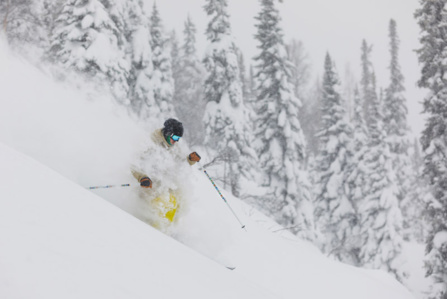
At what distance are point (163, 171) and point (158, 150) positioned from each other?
1.16 feet

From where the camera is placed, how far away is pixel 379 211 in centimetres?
2164

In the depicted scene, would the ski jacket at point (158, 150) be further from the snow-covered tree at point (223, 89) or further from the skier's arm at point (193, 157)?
the snow-covered tree at point (223, 89)

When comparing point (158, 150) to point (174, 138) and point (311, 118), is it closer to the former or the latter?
point (174, 138)

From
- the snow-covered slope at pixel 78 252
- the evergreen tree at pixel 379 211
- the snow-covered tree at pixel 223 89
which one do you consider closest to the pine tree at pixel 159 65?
the snow-covered tree at pixel 223 89

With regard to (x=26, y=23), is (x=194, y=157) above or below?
below

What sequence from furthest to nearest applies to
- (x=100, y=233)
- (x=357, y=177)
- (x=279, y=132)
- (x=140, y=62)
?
1. (x=140, y=62)
2. (x=357, y=177)
3. (x=279, y=132)
4. (x=100, y=233)

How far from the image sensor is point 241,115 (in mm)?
21078

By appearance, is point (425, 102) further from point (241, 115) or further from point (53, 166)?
point (53, 166)

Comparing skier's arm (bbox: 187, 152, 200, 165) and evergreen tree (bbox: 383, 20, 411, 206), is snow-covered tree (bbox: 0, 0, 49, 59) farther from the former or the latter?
evergreen tree (bbox: 383, 20, 411, 206)

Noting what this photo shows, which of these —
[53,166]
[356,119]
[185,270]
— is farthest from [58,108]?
[356,119]

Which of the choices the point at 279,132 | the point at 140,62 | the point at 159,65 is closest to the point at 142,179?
the point at 279,132

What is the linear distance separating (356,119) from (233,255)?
22.4 meters

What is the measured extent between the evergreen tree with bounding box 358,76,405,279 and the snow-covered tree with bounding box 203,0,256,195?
8353mm

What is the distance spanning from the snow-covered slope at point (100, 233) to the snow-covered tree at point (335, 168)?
1645cm
